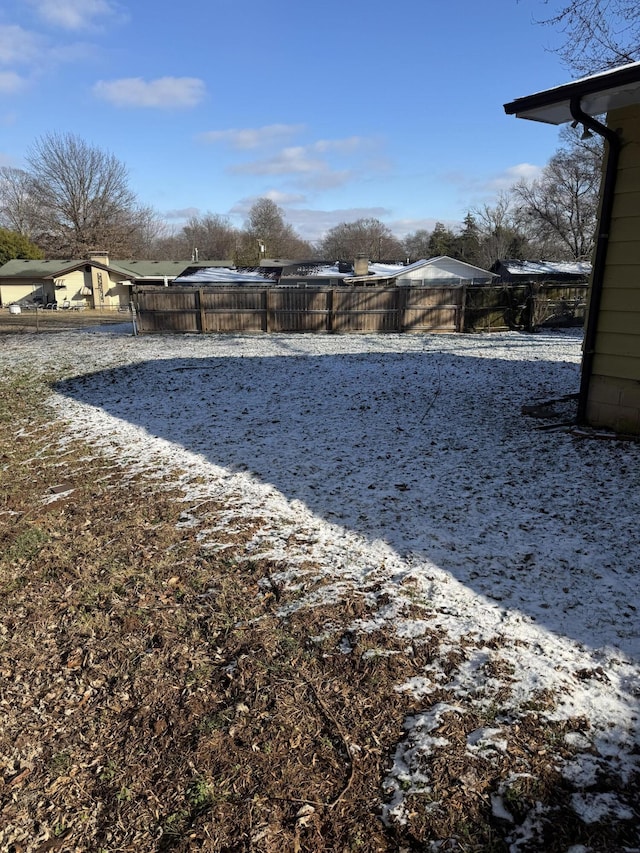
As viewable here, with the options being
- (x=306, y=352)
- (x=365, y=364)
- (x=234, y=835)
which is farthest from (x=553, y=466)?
(x=306, y=352)

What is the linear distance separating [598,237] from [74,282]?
4089cm

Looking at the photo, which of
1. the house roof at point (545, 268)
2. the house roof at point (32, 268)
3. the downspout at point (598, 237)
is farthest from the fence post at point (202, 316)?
the house roof at point (32, 268)

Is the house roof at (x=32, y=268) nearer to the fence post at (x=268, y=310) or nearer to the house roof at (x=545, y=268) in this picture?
the fence post at (x=268, y=310)

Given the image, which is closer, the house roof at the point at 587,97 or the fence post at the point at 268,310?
the house roof at the point at 587,97

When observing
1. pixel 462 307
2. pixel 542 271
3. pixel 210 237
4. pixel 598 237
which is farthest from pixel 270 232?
pixel 598 237

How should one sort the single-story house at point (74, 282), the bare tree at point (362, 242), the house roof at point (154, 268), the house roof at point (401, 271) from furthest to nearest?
the bare tree at point (362, 242) < the house roof at point (154, 268) < the single-story house at point (74, 282) < the house roof at point (401, 271)

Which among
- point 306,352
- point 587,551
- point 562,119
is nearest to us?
point 587,551

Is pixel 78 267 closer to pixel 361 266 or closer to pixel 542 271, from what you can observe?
pixel 361 266

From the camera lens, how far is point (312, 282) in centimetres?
3194

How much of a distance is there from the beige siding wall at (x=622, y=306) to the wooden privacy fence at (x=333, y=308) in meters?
12.4

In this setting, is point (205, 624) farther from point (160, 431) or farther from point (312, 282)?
point (312, 282)

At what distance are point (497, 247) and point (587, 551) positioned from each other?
2309 inches

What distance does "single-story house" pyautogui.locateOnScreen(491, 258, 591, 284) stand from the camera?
30625 mm

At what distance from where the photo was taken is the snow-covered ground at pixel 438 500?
2.35m
